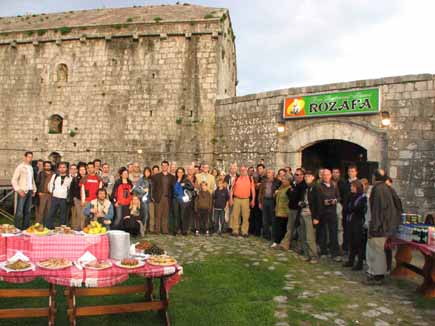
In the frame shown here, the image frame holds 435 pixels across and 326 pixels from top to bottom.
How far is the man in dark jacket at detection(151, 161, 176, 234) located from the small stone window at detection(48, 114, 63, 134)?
36.1 ft

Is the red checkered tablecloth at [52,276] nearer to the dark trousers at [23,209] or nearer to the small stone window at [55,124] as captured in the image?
the dark trousers at [23,209]

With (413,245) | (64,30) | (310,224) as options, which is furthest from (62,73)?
(413,245)

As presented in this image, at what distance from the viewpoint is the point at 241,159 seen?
1545 cm

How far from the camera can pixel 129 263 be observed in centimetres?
444

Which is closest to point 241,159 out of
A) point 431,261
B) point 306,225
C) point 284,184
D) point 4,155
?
point 284,184

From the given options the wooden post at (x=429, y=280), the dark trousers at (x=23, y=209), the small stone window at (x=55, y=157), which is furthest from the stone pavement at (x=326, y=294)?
the small stone window at (x=55, y=157)

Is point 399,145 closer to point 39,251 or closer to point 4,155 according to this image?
point 39,251

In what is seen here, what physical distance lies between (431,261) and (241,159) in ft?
33.0

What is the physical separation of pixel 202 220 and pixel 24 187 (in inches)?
177

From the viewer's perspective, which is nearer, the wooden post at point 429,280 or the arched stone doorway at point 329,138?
the wooden post at point 429,280

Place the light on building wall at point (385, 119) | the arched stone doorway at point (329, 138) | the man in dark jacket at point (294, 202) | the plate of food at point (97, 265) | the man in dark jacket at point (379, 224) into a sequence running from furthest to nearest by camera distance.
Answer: the arched stone doorway at point (329, 138) < the light on building wall at point (385, 119) < the man in dark jacket at point (294, 202) < the man in dark jacket at point (379, 224) < the plate of food at point (97, 265)

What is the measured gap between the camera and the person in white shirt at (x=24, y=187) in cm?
938

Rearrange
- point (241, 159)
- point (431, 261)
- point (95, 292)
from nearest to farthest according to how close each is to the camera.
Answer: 1. point (95, 292)
2. point (431, 261)
3. point (241, 159)

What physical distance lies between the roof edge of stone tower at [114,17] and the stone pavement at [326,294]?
1228cm
